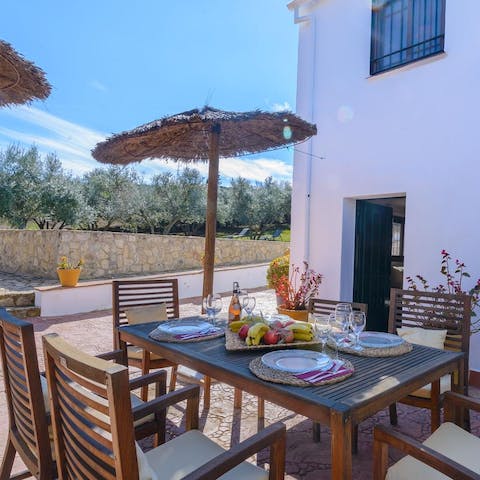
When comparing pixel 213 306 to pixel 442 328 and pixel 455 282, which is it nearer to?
pixel 442 328

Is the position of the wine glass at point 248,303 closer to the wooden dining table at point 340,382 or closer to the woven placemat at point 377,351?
the wooden dining table at point 340,382

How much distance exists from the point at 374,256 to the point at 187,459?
4.44m

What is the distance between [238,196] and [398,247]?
13.6 meters

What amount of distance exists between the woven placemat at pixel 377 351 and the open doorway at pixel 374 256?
313 centimetres

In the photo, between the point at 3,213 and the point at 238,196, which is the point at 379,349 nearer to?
the point at 3,213

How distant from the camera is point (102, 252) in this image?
1000cm

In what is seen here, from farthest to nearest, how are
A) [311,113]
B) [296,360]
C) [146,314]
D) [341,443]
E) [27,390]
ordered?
1. [311,113]
2. [146,314]
3. [296,360]
4. [27,390]
5. [341,443]

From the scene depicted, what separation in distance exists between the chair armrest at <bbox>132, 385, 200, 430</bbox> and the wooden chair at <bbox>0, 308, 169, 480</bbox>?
33 millimetres

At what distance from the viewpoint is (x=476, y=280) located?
396cm

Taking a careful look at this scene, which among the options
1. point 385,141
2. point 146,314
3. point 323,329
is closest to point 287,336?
point 323,329

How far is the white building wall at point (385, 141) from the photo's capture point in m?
4.07

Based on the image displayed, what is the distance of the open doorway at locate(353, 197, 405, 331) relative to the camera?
5.31 meters

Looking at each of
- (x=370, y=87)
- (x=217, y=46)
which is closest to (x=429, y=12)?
(x=370, y=87)

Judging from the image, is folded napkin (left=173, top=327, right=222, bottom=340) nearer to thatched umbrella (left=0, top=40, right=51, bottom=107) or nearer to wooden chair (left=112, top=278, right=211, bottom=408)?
wooden chair (left=112, top=278, right=211, bottom=408)
